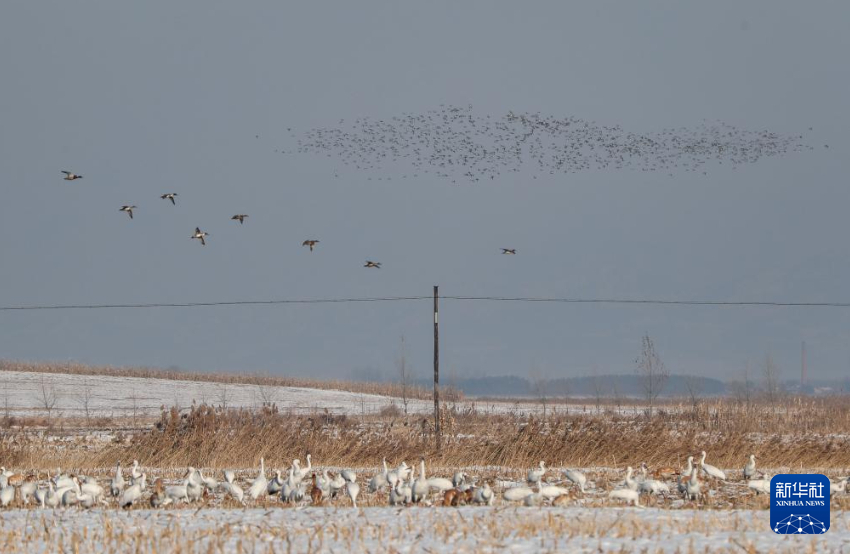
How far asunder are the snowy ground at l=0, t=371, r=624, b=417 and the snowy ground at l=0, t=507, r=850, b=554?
151 ft

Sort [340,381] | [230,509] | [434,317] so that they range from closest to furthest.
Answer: [230,509], [434,317], [340,381]

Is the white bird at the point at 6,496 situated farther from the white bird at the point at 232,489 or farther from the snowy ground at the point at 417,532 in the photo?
the white bird at the point at 232,489

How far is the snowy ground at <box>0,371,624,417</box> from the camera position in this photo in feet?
219

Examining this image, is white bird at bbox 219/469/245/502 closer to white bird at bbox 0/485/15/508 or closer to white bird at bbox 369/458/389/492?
white bird at bbox 369/458/389/492

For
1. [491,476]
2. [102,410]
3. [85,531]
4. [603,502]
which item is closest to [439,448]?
[491,476]

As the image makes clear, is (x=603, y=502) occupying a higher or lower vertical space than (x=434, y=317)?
lower

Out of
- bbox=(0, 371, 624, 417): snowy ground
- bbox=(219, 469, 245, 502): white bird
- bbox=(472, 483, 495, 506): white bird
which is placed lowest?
bbox=(0, 371, 624, 417): snowy ground

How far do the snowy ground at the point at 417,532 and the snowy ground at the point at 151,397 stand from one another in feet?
151

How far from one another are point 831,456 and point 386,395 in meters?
66.3

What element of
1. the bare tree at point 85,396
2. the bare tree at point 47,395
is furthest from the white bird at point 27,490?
the bare tree at point 47,395

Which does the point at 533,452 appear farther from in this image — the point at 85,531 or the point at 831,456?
the point at 85,531

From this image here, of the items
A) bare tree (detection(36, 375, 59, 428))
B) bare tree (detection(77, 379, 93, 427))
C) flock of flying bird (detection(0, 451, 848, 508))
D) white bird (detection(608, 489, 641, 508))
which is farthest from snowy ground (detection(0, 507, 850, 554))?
bare tree (detection(36, 375, 59, 428))

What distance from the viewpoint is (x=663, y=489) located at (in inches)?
739

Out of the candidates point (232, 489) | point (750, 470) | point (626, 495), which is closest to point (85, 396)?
point (232, 489)
